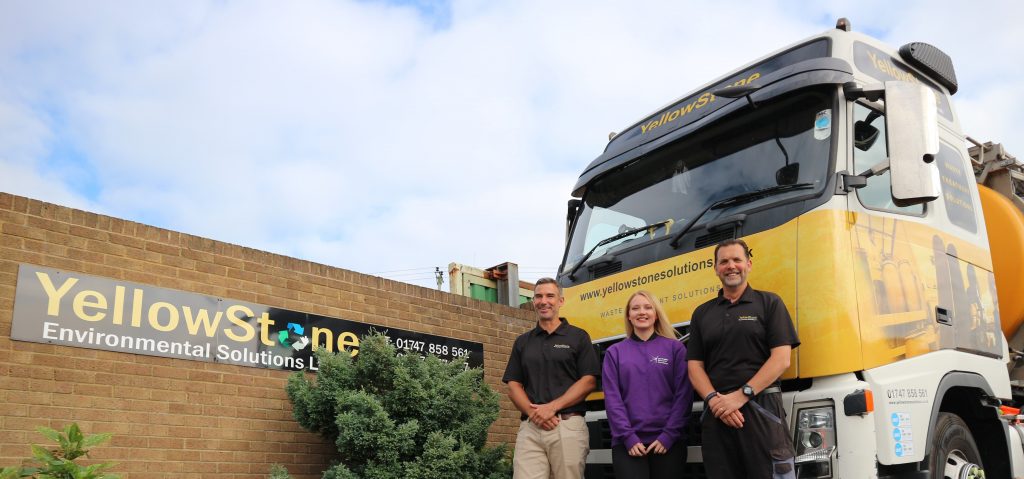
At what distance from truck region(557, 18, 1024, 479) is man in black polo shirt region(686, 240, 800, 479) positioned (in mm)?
248

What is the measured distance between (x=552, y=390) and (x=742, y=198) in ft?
5.53

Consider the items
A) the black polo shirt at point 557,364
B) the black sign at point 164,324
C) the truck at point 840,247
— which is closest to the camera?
the truck at point 840,247

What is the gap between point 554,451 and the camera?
5.45 m

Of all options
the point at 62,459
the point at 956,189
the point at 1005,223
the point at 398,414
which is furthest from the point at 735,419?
the point at 62,459

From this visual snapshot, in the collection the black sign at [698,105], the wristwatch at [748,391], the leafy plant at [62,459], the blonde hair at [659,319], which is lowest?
the leafy plant at [62,459]

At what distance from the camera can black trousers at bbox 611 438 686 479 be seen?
16.1 feet

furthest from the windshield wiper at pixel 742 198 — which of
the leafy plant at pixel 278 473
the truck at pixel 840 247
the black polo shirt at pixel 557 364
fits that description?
the leafy plant at pixel 278 473

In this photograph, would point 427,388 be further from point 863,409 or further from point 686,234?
point 863,409

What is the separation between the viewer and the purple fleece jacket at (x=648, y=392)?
497 cm

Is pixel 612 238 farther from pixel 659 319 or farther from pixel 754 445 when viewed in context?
pixel 754 445

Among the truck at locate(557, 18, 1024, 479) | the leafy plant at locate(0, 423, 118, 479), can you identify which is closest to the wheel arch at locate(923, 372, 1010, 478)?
the truck at locate(557, 18, 1024, 479)

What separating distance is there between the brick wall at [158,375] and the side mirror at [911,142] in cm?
500

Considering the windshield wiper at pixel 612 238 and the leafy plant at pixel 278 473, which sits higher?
the windshield wiper at pixel 612 238

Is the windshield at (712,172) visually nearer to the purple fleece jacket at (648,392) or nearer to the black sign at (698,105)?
the black sign at (698,105)
